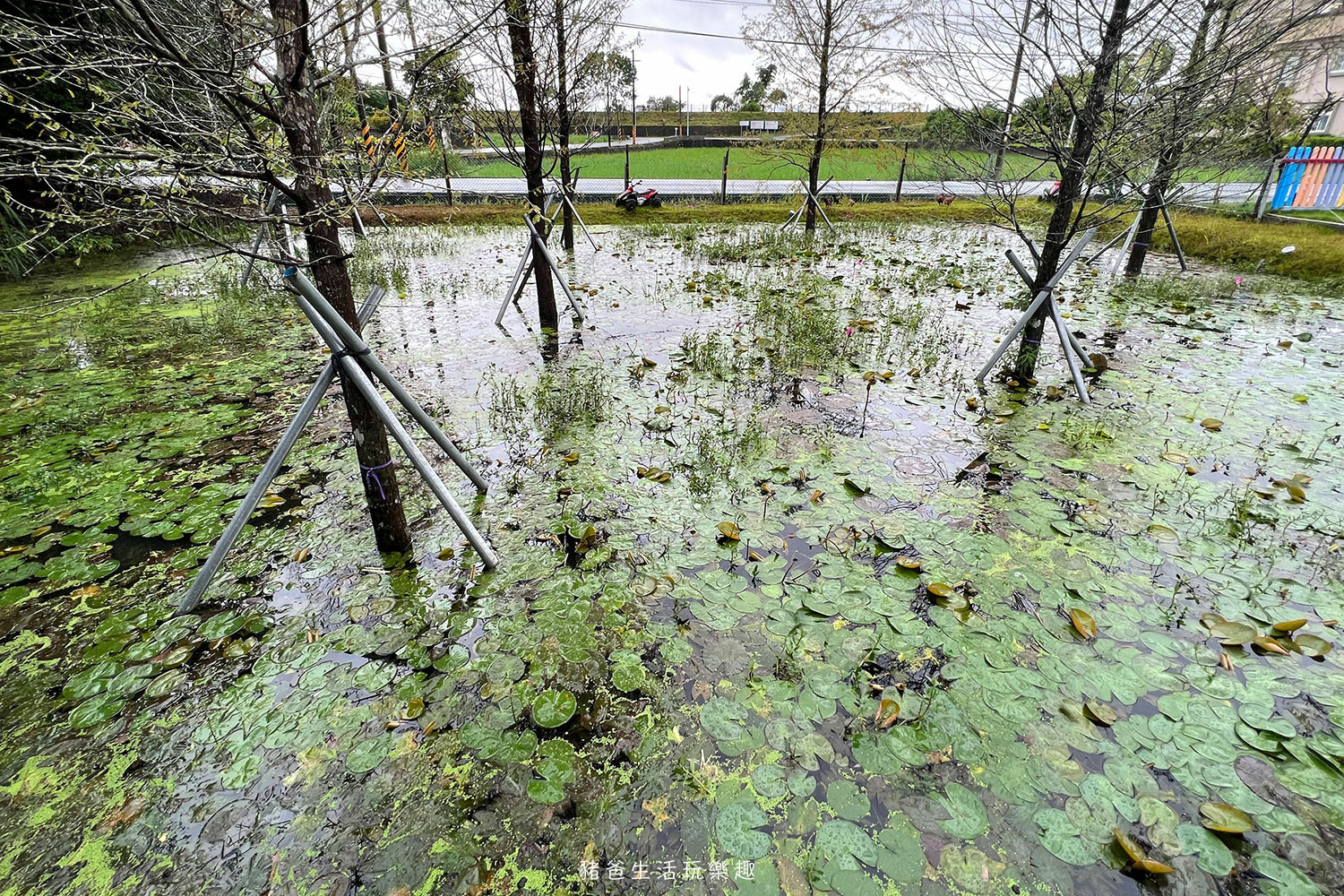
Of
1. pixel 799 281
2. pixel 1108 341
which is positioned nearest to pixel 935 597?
pixel 1108 341

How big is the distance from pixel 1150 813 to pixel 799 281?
318 inches

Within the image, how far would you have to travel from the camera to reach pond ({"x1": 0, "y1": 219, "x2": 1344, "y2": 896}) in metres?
1.77

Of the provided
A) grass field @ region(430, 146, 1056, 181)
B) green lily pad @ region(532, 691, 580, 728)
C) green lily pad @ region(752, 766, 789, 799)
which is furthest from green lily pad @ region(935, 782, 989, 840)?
grass field @ region(430, 146, 1056, 181)

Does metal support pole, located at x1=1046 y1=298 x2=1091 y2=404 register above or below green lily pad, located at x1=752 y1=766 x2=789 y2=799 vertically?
above

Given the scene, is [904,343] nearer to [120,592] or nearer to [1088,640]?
[1088,640]

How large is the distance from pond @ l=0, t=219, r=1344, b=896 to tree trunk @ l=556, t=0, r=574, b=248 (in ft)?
14.1

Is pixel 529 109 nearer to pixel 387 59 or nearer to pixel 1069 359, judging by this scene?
pixel 387 59

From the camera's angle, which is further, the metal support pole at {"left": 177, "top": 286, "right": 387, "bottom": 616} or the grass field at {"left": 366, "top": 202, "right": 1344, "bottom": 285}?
the grass field at {"left": 366, "top": 202, "right": 1344, "bottom": 285}

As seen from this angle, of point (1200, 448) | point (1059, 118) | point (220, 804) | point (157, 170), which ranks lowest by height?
point (220, 804)

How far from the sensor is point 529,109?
570cm

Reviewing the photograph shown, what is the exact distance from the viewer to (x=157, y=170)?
6.30 ft

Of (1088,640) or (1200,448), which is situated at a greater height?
(1200,448)

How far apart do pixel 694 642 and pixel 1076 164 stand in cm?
473

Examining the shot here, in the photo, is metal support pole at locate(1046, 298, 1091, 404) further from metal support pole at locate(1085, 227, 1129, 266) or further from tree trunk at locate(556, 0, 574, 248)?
tree trunk at locate(556, 0, 574, 248)
